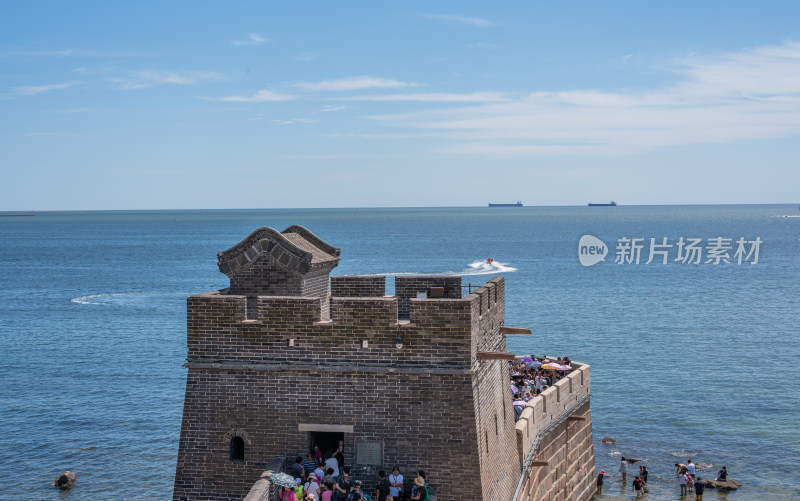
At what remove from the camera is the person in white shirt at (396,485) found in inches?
576

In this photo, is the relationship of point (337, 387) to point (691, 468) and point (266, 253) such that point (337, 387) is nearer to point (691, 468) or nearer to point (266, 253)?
point (266, 253)

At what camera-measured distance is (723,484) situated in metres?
33.3

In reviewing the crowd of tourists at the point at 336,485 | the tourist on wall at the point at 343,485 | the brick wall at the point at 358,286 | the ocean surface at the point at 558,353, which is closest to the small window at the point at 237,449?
the crowd of tourists at the point at 336,485

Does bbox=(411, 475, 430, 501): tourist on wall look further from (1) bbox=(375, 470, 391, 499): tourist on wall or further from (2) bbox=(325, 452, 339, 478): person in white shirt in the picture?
(2) bbox=(325, 452, 339, 478): person in white shirt

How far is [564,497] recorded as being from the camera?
→ 2706 centimetres

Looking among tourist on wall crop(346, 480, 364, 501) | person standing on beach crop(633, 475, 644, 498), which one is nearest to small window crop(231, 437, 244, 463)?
tourist on wall crop(346, 480, 364, 501)

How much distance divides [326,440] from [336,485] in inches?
77.0

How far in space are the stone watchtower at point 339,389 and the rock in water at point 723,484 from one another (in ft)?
68.0

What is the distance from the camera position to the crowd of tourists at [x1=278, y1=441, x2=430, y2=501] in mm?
14523

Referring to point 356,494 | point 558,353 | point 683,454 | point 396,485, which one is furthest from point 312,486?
point 558,353

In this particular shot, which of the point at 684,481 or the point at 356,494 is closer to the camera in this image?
the point at 356,494

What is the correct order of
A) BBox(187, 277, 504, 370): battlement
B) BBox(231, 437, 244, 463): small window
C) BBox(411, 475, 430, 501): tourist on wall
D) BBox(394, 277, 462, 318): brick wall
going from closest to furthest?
BBox(411, 475, 430, 501): tourist on wall < BBox(187, 277, 504, 370): battlement < BBox(231, 437, 244, 463): small window < BBox(394, 277, 462, 318): brick wall

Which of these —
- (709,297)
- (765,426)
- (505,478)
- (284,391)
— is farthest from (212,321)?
(709,297)

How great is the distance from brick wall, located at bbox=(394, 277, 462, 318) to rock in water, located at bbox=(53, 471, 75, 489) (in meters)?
21.1
